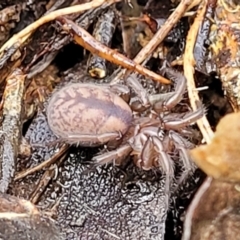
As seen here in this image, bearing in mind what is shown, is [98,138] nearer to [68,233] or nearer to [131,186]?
[131,186]

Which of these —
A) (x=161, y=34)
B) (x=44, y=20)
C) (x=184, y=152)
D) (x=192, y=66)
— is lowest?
(x=184, y=152)

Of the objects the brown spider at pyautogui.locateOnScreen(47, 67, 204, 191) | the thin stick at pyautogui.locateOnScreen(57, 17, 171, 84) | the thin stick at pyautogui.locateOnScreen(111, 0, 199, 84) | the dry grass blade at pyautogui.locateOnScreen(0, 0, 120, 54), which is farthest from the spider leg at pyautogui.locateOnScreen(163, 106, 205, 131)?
the dry grass blade at pyautogui.locateOnScreen(0, 0, 120, 54)

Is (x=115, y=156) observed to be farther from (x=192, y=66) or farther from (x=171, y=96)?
(x=192, y=66)

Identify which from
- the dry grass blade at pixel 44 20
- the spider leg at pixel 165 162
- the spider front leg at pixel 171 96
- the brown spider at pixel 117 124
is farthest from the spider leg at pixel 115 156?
the dry grass blade at pixel 44 20

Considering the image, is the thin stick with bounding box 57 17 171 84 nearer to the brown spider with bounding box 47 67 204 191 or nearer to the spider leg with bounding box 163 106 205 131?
the brown spider with bounding box 47 67 204 191

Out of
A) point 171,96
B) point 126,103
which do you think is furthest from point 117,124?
point 171,96

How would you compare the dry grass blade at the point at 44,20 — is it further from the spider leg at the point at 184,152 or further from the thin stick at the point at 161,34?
the spider leg at the point at 184,152
